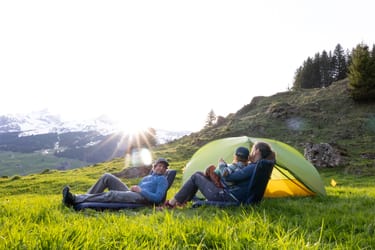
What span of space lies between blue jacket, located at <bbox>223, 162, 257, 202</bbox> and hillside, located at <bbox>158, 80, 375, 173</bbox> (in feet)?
99.7

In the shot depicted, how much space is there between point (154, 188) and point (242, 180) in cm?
242

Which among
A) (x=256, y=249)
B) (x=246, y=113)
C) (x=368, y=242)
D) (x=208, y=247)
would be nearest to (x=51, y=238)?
(x=208, y=247)

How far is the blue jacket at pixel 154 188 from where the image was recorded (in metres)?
8.80

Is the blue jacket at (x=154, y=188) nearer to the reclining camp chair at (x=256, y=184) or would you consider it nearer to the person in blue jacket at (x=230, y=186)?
the person in blue jacket at (x=230, y=186)

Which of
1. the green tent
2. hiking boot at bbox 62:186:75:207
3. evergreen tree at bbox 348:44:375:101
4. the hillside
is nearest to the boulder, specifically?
the hillside

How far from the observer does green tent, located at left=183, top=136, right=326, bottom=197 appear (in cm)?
1087

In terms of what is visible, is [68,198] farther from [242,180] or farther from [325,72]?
[325,72]

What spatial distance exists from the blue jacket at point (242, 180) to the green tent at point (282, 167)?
264 centimetres

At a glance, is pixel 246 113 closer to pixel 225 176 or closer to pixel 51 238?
pixel 225 176

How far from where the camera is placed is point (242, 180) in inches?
329

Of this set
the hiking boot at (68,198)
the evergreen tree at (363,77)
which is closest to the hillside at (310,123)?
the evergreen tree at (363,77)

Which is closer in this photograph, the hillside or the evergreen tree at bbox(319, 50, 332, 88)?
the hillside

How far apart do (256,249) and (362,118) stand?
53.9 m

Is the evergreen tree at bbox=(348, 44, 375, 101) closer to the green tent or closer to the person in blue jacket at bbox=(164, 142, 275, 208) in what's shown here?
the green tent
